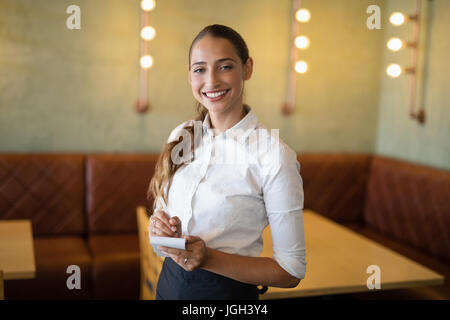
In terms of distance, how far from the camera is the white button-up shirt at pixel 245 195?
103 centimetres

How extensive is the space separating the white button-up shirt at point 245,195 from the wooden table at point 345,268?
61 cm

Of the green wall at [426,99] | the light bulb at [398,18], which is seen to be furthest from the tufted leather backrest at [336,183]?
the light bulb at [398,18]

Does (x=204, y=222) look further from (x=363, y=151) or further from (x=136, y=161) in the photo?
(x=363, y=151)

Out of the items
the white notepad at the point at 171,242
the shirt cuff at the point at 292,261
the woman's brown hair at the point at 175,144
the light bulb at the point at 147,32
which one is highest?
the light bulb at the point at 147,32

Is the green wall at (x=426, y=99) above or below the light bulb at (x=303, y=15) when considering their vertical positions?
below

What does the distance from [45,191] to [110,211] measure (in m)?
0.41

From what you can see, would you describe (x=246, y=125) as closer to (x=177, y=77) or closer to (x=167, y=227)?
(x=167, y=227)

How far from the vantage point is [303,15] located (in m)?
2.92

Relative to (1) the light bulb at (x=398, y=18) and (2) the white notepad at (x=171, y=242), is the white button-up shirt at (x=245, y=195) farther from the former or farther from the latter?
(1) the light bulb at (x=398, y=18)

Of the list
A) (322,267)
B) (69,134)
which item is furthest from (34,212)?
(322,267)

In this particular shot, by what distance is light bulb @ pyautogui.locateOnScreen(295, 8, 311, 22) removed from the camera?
289 cm

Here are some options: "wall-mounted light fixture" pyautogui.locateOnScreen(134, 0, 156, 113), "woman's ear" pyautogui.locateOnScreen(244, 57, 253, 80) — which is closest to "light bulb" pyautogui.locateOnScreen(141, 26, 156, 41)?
"wall-mounted light fixture" pyautogui.locateOnScreen(134, 0, 156, 113)

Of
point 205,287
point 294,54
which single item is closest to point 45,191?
point 294,54
